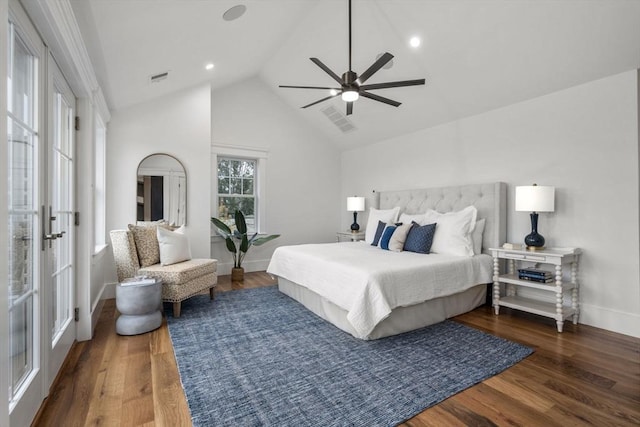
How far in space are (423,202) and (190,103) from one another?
3595 mm

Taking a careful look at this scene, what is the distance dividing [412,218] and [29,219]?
393cm

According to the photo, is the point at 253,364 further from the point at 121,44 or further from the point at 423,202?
the point at 423,202

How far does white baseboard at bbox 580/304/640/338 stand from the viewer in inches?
107

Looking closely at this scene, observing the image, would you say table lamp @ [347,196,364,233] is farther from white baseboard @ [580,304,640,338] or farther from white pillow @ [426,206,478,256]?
white baseboard @ [580,304,640,338]

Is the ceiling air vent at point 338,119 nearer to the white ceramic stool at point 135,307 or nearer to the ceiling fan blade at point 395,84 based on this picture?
the ceiling fan blade at point 395,84

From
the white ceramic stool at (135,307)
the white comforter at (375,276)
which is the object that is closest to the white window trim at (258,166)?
the white comforter at (375,276)

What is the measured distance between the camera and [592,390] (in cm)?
190

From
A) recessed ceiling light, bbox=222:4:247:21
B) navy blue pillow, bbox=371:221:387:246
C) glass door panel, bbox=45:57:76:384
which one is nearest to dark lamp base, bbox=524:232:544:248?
navy blue pillow, bbox=371:221:387:246

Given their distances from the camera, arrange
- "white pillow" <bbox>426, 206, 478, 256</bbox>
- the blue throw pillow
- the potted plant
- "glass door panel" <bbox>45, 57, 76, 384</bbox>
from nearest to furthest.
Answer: "glass door panel" <bbox>45, 57, 76, 384</bbox> → "white pillow" <bbox>426, 206, 478, 256</bbox> → the blue throw pillow → the potted plant

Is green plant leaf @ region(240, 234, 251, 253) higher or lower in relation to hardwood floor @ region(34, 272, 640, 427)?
higher

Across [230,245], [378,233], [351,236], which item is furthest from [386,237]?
[230,245]

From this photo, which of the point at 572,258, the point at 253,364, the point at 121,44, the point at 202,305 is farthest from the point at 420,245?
the point at 121,44

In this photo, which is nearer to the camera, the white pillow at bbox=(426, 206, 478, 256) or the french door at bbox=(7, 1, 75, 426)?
the french door at bbox=(7, 1, 75, 426)

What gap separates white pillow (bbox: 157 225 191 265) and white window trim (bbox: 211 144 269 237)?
1501 mm
